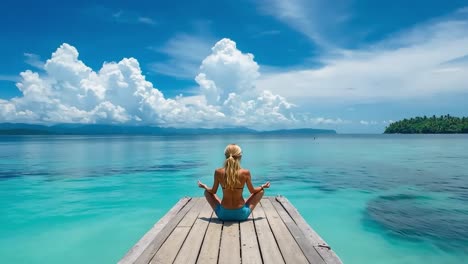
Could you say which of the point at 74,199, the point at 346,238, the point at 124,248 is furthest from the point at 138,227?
the point at 346,238

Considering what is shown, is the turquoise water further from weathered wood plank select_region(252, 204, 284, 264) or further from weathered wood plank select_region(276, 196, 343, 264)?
weathered wood plank select_region(252, 204, 284, 264)

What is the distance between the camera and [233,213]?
862 centimetres

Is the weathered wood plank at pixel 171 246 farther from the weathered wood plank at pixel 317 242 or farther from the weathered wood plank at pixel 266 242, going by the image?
the weathered wood plank at pixel 317 242

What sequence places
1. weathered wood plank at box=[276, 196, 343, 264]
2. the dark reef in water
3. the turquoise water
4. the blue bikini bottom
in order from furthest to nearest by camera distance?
the dark reef in water < the turquoise water < the blue bikini bottom < weathered wood plank at box=[276, 196, 343, 264]

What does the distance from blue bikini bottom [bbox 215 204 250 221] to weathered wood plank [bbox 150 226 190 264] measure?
96cm

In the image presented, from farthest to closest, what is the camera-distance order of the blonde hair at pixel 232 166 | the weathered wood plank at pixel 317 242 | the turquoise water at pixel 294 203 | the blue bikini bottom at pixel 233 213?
the turquoise water at pixel 294 203
the blue bikini bottom at pixel 233 213
the blonde hair at pixel 232 166
the weathered wood plank at pixel 317 242

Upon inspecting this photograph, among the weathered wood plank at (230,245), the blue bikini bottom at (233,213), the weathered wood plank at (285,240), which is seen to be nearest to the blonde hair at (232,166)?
the blue bikini bottom at (233,213)

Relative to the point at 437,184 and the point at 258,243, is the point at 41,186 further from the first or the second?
the point at 437,184

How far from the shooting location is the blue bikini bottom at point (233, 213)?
861 cm

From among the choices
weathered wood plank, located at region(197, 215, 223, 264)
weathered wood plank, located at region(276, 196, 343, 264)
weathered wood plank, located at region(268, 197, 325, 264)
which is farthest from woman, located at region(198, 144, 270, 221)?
weathered wood plank, located at region(276, 196, 343, 264)

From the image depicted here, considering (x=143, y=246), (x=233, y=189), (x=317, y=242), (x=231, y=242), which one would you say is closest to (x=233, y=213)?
(x=233, y=189)

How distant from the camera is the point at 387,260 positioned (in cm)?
1063

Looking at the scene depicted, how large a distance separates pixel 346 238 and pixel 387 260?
2.32 meters

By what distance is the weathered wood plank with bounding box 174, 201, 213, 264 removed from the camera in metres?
6.22
